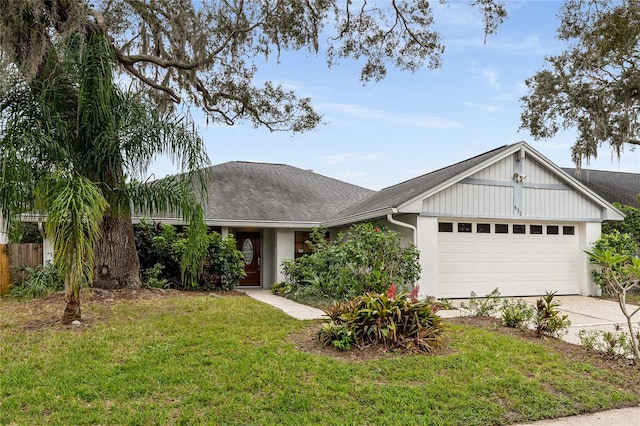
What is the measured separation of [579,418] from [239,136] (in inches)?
574

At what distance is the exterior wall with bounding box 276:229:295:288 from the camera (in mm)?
15164

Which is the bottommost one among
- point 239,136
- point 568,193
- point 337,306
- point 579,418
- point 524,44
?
point 579,418

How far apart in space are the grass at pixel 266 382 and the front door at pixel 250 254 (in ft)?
29.3

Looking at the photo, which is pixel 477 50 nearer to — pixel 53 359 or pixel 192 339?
pixel 192 339

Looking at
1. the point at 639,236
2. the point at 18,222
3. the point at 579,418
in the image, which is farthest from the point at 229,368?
the point at 639,236

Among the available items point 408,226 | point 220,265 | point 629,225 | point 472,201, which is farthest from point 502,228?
point 220,265

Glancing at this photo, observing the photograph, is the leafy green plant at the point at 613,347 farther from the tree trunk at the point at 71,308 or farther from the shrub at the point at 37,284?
the shrub at the point at 37,284

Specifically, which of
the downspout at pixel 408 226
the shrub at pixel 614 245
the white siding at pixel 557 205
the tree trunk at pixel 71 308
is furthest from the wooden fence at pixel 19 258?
the shrub at pixel 614 245

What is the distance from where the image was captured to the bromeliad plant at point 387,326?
5.93 meters

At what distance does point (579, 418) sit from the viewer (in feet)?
14.2

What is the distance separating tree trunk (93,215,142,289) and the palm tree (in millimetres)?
2691

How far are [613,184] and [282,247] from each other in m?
13.9

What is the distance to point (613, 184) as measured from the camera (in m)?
19.0

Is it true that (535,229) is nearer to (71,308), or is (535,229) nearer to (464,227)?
(464,227)
